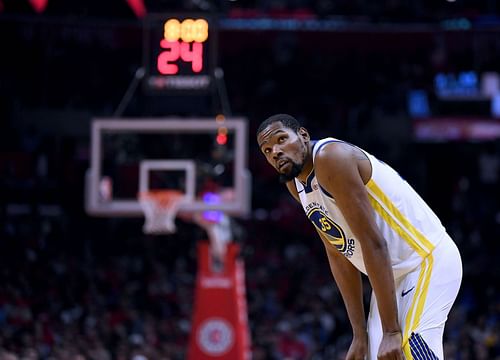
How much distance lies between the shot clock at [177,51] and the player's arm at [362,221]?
798 cm

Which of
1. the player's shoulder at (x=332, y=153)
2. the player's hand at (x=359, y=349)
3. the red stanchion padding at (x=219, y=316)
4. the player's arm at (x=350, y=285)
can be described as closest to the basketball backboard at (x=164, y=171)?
the red stanchion padding at (x=219, y=316)

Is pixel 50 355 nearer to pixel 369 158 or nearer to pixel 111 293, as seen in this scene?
pixel 111 293

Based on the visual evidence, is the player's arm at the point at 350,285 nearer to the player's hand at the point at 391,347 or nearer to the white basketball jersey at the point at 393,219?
the white basketball jersey at the point at 393,219

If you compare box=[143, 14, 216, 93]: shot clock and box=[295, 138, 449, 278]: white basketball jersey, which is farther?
box=[143, 14, 216, 93]: shot clock

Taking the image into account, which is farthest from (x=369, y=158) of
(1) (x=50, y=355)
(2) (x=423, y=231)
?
(1) (x=50, y=355)

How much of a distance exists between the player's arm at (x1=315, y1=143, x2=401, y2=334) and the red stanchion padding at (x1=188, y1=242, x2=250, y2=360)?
1032 centimetres

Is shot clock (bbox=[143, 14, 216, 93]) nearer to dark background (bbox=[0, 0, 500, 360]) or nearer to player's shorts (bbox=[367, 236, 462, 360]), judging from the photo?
dark background (bbox=[0, 0, 500, 360])

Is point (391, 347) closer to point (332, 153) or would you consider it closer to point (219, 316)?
point (332, 153)

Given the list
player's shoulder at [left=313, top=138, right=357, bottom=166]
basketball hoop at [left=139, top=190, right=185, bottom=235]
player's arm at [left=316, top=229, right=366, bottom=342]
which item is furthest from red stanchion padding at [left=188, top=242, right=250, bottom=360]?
player's shoulder at [left=313, top=138, right=357, bottom=166]

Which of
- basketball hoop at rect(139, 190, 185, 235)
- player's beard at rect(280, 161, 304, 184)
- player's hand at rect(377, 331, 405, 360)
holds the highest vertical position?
player's beard at rect(280, 161, 304, 184)

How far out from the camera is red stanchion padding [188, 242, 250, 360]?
45.4ft

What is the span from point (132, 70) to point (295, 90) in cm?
387

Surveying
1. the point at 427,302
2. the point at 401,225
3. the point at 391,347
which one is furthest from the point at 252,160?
the point at 391,347

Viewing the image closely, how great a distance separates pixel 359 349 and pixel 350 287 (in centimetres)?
28
